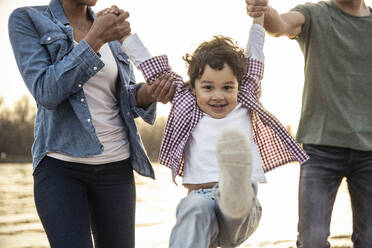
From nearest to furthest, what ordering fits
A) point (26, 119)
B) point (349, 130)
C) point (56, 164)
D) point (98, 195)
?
point (56, 164), point (98, 195), point (349, 130), point (26, 119)

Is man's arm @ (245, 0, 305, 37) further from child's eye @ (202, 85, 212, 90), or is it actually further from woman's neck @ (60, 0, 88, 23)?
woman's neck @ (60, 0, 88, 23)

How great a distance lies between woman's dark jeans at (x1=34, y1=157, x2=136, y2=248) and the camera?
71.4 inches

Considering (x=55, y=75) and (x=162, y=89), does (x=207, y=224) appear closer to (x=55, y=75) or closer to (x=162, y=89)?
(x=162, y=89)

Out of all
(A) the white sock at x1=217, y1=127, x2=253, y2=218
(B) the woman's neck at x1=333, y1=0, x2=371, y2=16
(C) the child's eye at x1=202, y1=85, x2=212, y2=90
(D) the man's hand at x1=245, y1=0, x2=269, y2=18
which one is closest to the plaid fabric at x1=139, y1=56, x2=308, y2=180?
(C) the child's eye at x1=202, y1=85, x2=212, y2=90

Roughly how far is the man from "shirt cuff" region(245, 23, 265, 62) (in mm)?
125

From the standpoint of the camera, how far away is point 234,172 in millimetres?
1518

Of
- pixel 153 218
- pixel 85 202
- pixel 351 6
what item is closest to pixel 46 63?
pixel 85 202

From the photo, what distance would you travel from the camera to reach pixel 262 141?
2109mm

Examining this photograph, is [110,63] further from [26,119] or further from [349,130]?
[26,119]

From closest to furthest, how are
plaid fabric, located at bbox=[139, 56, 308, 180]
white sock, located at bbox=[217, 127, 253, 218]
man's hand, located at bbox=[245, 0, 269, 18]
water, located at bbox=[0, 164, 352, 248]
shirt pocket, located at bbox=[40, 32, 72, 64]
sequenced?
white sock, located at bbox=[217, 127, 253, 218], shirt pocket, located at bbox=[40, 32, 72, 64], plaid fabric, located at bbox=[139, 56, 308, 180], man's hand, located at bbox=[245, 0, 269, 18], water, located at bbox=[0, 164, 352, 248]

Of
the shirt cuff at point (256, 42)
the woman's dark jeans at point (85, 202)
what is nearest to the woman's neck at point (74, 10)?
the woman's dark jeans at point (85, 202)

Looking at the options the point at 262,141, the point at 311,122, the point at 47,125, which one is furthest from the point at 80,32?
the point at 311,122

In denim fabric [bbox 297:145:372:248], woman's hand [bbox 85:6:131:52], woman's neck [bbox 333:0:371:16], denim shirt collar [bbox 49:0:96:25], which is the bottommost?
denim fabric [bbox 297:145:372:248]

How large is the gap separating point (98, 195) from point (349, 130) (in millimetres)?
1190
